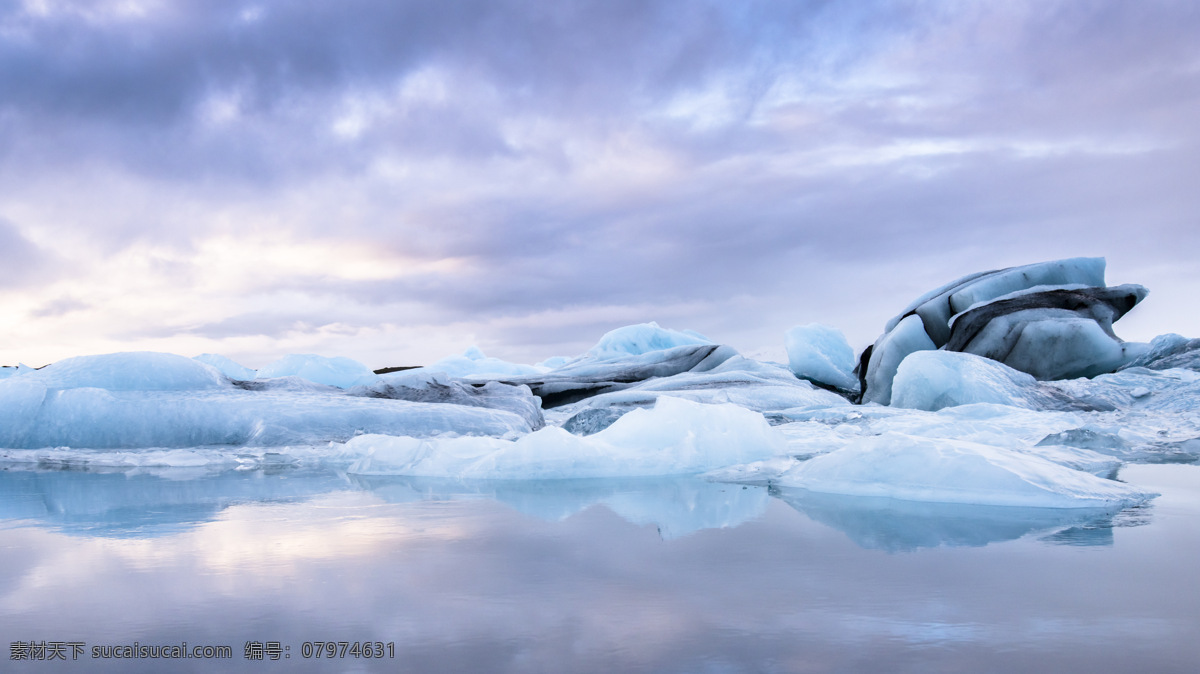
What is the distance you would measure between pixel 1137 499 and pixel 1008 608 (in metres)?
1.74

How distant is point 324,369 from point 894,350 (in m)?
9.84

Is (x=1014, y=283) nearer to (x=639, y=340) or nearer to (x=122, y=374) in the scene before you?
(x=639, y=340)

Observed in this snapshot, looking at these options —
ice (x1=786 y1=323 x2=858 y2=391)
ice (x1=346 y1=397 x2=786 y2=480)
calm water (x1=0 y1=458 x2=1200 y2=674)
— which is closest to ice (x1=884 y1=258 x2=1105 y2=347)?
ice (x1=786 y1=323 x2=858 y2=391)

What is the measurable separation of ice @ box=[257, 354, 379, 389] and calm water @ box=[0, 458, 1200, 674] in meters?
11.4

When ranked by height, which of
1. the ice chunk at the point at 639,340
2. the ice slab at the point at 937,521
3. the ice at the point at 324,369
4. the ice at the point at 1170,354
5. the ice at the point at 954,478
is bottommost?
the ice slab at the point at 937,521

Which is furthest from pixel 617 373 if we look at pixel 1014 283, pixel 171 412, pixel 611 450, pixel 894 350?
pixel 611 450

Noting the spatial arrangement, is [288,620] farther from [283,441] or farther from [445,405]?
[445,405]

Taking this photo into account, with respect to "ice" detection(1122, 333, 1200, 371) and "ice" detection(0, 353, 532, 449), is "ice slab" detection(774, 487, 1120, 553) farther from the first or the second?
"ice" detection(1122, 333, 1200, 371)

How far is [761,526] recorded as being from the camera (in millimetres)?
2355

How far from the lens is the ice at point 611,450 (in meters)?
4.07

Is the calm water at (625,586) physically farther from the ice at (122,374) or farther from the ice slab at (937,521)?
the ice at (122,374)

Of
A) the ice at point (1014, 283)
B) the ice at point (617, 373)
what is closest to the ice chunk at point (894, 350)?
the ice at point (1014, 283)

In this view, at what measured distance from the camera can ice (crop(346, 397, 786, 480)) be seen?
4.07 m

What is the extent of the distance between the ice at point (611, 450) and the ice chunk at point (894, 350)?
7040 mm
